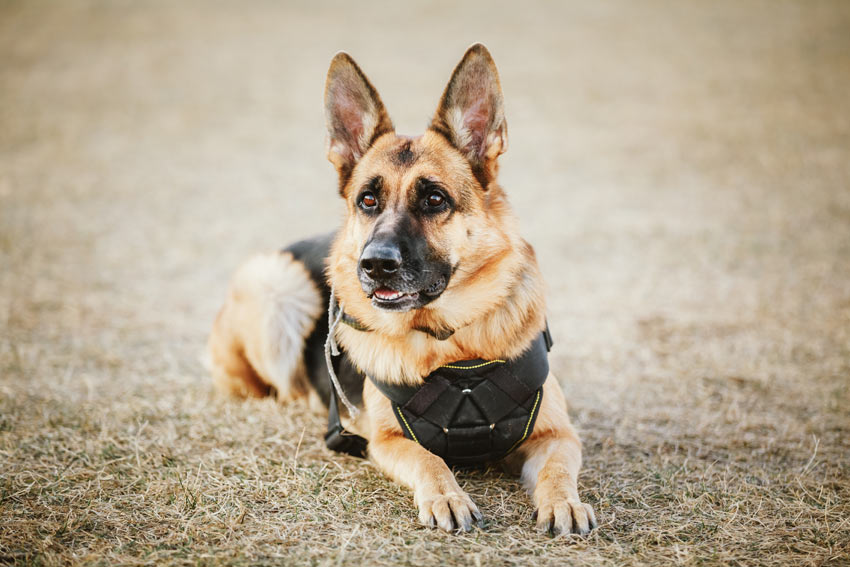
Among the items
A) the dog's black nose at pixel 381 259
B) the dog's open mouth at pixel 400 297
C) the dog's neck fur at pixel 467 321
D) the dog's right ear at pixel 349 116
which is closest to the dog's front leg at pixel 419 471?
the dog's neck fur at pixel 467 321

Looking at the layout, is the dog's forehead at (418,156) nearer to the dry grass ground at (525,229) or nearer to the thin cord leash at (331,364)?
the thin cord leash at (331,364)

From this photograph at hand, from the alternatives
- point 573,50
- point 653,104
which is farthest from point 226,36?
point 653,104

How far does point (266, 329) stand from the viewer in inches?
171

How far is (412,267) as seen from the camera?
2961 mm

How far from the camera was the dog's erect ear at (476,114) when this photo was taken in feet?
10.7

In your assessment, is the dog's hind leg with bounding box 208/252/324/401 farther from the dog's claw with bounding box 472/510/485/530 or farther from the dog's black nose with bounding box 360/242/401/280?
the dog's claw with bounding box 472/510/485/530

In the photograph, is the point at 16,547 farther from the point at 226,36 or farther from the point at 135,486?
the point at 226,36

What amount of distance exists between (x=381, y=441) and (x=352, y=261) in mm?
1002

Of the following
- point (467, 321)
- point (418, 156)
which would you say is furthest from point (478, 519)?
point (418, 156)

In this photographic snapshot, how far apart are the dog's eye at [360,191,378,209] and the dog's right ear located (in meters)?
0.33

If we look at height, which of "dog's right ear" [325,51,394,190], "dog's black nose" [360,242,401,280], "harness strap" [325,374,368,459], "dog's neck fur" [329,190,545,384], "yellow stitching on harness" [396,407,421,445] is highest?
"dog's right ear" [325,51,394,190]

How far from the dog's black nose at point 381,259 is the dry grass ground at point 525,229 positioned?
115 cm

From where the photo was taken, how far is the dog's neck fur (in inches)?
124

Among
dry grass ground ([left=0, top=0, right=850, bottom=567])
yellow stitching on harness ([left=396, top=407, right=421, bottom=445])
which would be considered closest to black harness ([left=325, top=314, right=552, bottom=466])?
yellow stitching on harness ([left=396, top=407, right=421, bottom=445])
